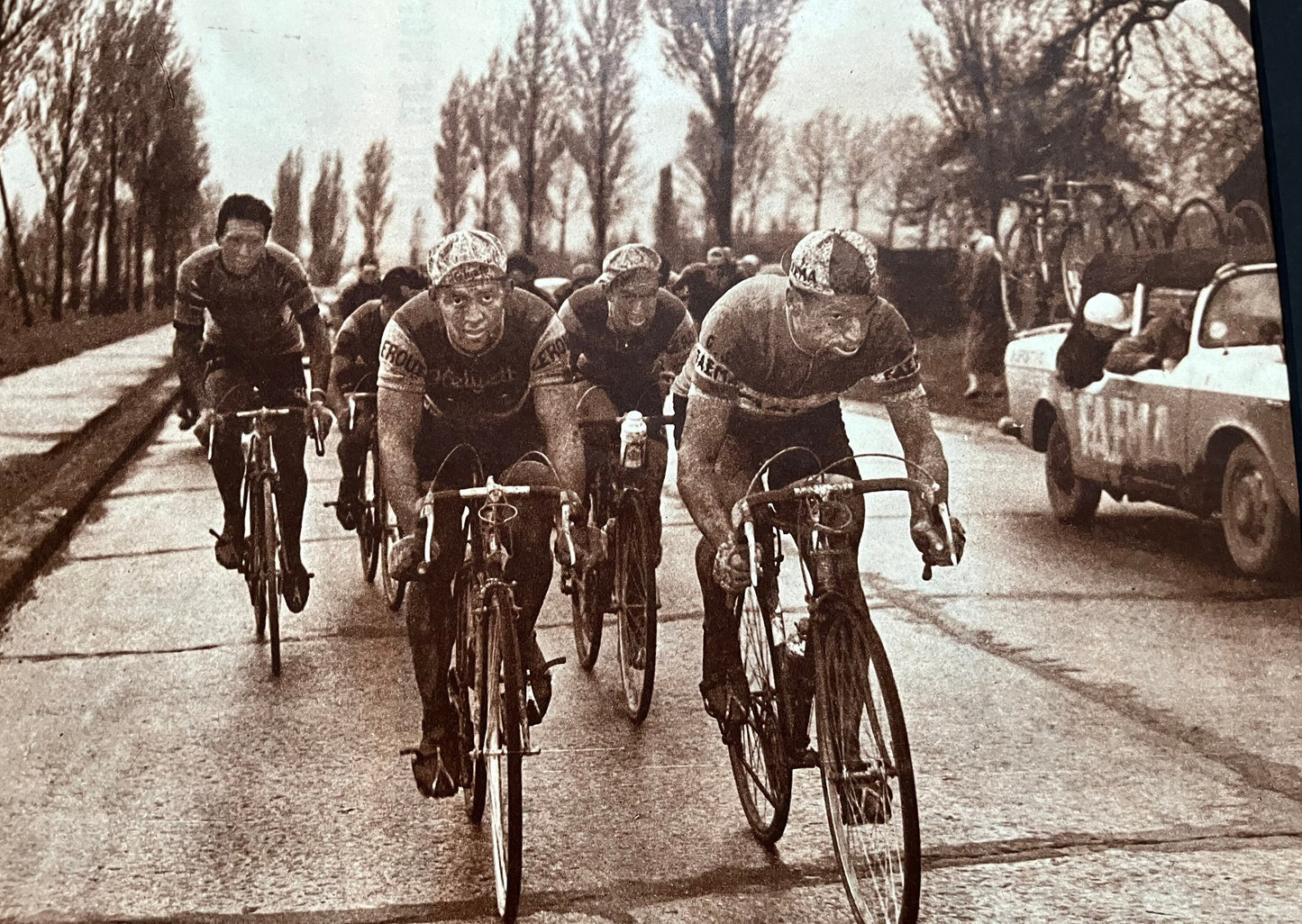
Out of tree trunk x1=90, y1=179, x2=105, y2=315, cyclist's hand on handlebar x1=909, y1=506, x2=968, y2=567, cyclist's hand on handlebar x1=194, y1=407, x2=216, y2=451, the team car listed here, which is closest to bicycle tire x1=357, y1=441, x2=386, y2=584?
cyclist's hand on handlebar x1=194, y1=407, x2=216, y2=451

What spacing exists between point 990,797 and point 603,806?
912 mm

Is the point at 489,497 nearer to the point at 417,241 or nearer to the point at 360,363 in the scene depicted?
the point at 360,363

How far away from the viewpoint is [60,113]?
310 centimetres

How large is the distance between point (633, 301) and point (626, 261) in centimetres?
10

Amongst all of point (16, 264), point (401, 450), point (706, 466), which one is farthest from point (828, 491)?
point (16, 264)

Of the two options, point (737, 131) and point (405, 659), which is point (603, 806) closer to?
point (405, 659)

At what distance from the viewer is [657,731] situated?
3.20m

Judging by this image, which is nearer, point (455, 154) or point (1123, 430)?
point (455, 154)

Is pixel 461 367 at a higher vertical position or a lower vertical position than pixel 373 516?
higher

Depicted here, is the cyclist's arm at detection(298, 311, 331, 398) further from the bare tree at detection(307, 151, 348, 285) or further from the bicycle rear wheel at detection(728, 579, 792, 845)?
the bicycle rear wheel at detection(728, 579, 792, 845)

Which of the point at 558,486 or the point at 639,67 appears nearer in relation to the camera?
the point at 558,486

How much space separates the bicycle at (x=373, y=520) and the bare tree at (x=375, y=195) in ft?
1.21

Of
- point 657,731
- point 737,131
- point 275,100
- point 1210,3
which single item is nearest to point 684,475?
point 657,731

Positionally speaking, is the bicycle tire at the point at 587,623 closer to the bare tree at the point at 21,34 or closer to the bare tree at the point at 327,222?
the bare tree at the point at 327,222
